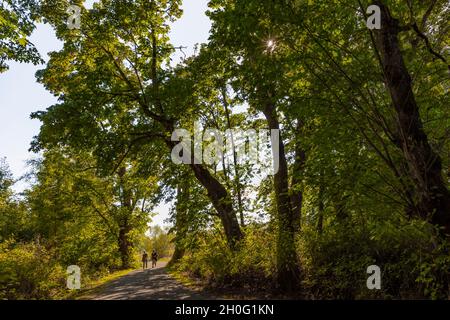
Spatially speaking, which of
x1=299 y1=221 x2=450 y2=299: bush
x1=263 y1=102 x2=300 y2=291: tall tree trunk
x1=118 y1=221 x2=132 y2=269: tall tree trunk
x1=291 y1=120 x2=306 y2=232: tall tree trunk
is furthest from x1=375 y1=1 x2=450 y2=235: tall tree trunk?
x1=118 y1=221 x2=132 y2=269: tall tree trunk

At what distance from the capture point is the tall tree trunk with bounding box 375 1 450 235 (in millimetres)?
6234

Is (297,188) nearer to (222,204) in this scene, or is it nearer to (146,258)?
(222,204)

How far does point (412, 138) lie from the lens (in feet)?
Result: 21.5

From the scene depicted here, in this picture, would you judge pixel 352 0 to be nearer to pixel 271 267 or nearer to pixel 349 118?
pixel 349 118

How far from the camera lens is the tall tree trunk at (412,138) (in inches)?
245

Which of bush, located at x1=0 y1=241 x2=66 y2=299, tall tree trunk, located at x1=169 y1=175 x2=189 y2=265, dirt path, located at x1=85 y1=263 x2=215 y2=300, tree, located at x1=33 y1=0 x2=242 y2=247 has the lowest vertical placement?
dirt path, located at x1=85 y1=263 x2=215 y2=300

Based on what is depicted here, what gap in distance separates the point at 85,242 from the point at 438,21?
95.9 feet

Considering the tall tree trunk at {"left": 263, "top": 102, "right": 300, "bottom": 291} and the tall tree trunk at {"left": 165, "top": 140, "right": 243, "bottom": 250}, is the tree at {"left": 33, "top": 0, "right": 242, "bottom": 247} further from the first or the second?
the tall tree trunk at {"left": 263, "top": 102, "right": 300, "bottom": 291}

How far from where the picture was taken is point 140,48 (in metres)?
16.5

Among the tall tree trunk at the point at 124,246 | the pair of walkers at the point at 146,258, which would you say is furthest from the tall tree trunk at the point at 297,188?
the tall tree trunk at the point at 124,246

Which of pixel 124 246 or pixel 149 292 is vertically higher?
pixel 124 246

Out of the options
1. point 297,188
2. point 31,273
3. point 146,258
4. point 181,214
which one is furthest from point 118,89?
point 146,258

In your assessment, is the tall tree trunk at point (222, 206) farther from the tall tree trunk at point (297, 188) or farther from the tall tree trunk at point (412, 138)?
the tall tree trunk at point (412, 138)
